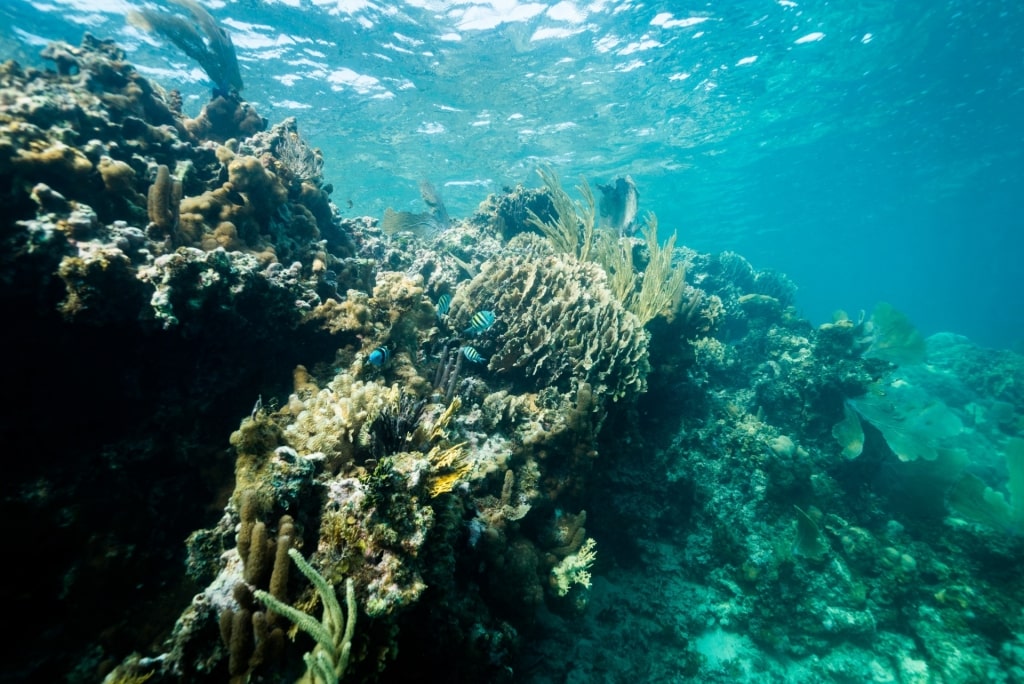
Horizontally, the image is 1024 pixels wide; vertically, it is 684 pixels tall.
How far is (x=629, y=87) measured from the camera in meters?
19.7

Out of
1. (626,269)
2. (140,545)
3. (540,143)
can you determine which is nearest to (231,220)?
(140,545)

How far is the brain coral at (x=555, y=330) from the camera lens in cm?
516

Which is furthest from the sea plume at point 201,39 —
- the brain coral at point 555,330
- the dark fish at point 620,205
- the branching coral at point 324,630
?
the branching coral at point 324,630

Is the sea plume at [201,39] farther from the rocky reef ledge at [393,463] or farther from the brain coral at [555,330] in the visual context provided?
the brain coral at [555,330]

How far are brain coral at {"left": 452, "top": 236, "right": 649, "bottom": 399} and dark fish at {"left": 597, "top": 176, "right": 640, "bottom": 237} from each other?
7281 millimetres

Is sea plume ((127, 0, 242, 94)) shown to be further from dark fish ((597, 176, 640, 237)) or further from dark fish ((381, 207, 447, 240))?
dark fish ((597, 176, 640, 237))

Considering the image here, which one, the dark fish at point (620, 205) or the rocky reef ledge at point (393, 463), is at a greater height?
the dark fish at point (620, 205)

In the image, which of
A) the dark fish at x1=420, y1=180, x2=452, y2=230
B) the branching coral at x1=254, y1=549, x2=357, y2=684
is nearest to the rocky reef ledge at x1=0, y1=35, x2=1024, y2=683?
the branching coral at x1=254, y1=549, x2=357, y2=684

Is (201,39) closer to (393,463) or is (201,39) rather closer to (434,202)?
(434,202)

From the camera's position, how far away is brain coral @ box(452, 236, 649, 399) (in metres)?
5.16

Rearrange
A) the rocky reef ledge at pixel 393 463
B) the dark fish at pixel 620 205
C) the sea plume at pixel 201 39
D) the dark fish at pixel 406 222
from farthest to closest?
the dark fish at pixel 620 205, the dark fish at pixel 406 222, the sea plume at pixel 201 39, the rocky reef ledge at pixel 393 463

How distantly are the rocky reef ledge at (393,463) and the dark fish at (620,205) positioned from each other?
408cm

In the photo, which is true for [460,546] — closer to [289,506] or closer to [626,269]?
[289,506]

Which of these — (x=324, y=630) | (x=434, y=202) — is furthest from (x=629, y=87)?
(x=324, y=630)
